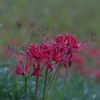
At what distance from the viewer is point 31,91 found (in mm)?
2354

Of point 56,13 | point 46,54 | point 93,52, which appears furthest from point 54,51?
point 56,13

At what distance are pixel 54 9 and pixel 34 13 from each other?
1.24 meters

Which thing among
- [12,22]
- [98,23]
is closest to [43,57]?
[12,22]

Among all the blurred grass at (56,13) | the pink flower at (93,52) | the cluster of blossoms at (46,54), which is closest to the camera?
the cluster of blossoms at (46,54)

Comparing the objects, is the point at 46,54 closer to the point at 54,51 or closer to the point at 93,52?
the point at 54,51

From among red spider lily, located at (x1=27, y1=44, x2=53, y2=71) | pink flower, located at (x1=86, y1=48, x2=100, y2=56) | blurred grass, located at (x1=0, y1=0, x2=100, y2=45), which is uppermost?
blurred grass, located at (x1=0, y1=0, x2=100, y2=45)

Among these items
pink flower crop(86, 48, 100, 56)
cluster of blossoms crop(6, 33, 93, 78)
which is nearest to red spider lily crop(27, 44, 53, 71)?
cluster of blossoms crop(6, 33, 93, 78)

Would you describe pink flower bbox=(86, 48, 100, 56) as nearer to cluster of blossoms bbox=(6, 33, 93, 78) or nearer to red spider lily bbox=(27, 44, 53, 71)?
cluster of blossoms bbox=(6, 33, 93, 78)

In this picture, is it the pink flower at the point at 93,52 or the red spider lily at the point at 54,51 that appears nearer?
the red spider lily at the point at 54,51

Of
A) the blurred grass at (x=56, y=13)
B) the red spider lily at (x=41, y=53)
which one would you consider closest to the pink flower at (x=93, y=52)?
the blurred grass at (x=56, y=13)

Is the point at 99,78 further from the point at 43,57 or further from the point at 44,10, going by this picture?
the point at 44,10

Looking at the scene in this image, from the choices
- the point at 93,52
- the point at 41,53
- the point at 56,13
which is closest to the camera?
the point at 41,53

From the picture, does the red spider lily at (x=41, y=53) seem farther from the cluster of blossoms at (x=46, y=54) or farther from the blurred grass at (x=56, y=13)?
the blurred grass at (x=56, y=13)

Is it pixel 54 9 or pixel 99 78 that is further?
pixel 54 9
